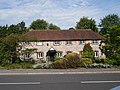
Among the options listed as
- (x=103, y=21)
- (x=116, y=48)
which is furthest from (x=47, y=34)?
(x=103, y=21)

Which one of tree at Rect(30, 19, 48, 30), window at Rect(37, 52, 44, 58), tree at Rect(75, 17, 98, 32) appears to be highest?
tree at Rect(30, 19, 48, 30)

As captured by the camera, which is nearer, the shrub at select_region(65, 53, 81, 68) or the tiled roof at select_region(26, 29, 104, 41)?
the shrub at select_region(65, 53, 81, 68)

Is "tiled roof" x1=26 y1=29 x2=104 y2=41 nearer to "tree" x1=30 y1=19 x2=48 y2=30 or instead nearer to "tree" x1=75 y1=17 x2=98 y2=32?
"tree" x1=75 y1=17 x2=98 y2=32

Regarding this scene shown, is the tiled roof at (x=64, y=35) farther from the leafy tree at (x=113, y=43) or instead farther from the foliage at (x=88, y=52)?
the leafy tree at (x=113, y=43)

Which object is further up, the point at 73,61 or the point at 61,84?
the point at 73,61

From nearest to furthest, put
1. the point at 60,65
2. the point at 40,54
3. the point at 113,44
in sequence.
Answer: the point at 60,65 < the point at 113,44 < the point at 40,54

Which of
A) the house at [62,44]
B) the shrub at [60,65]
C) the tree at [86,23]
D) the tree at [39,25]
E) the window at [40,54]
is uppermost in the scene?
the tree at [39,25]

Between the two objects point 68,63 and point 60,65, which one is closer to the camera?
point 60,65

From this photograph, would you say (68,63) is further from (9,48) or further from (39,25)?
(39,25)

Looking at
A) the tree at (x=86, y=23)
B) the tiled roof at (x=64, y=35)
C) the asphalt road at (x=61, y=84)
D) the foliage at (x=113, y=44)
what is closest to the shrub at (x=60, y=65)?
the foliage at (x=113, y=44)

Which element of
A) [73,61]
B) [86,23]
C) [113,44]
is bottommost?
[73,61]

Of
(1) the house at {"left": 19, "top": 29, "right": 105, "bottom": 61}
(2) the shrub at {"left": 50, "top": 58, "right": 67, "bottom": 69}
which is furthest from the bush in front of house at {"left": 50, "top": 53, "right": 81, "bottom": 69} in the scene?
(1) the house at {"left": 19, "top": 29, "right": 105, "bottom": 61}

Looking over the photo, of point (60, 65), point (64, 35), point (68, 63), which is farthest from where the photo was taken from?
point (64, 35)

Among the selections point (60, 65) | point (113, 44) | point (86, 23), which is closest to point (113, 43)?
point (113, 44)
